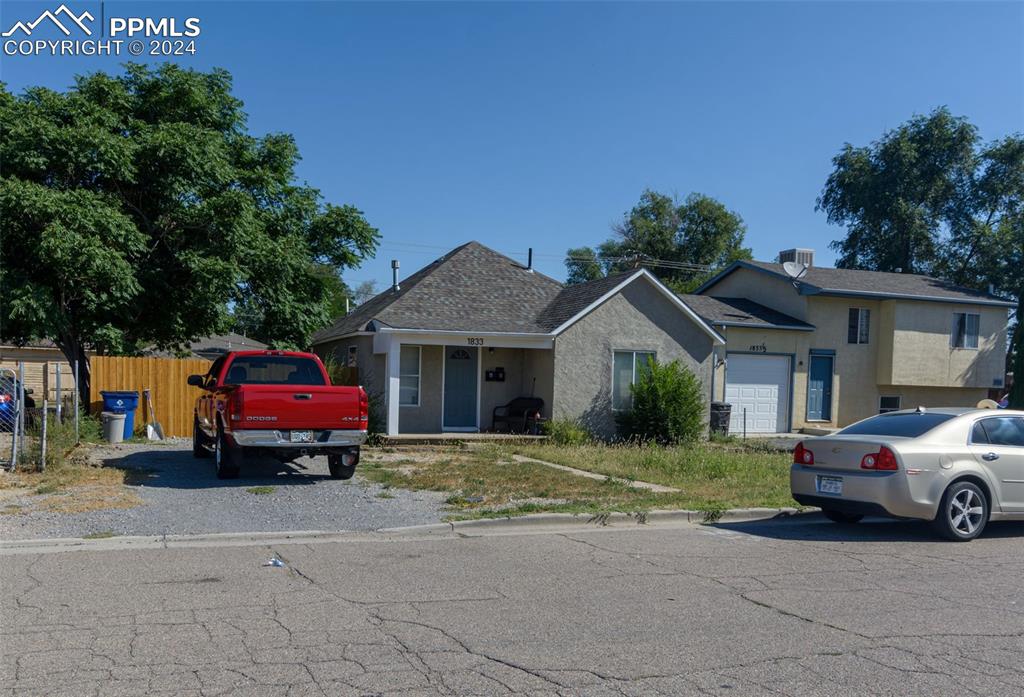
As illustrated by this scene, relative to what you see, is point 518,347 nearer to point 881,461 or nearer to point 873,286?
point 881,461

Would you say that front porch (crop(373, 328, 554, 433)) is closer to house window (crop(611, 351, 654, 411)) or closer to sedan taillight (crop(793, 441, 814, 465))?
house window (crop(611, 351, 654, 411))

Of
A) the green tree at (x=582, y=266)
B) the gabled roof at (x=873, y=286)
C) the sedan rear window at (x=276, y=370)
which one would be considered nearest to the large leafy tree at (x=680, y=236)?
the green tree at (x=582, y=266)

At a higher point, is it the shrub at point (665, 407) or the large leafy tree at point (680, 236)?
the large leafy tree at point (680, 236)

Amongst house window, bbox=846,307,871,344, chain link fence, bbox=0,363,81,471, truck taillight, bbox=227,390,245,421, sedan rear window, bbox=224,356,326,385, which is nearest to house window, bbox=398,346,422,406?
sedan rear window, bbox=224,356,326,385

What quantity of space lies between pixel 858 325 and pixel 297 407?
21.6 m

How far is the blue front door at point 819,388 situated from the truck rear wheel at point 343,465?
60.4 ft

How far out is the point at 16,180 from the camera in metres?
18.7

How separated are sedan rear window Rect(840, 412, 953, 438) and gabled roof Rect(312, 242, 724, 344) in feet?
34.2

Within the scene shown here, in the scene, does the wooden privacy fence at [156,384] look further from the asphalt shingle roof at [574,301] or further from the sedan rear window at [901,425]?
the sedan rear window at [901,425]

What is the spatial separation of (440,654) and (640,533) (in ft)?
16.4

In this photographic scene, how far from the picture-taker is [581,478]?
14.0 m

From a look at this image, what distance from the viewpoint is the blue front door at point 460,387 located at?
21781 millimetres

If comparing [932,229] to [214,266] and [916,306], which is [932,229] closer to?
[916,306]

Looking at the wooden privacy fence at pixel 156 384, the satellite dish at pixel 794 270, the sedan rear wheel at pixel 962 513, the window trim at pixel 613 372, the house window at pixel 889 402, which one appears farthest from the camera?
the house window at pixel 889 402
